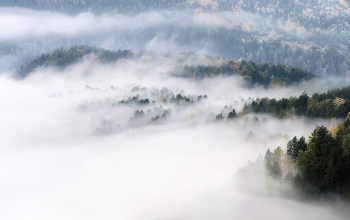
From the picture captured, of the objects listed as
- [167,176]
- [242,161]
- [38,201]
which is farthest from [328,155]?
[38,201]

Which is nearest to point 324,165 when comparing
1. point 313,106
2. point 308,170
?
point 308,170

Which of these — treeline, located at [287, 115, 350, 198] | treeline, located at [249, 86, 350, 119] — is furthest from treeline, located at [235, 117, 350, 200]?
treeline, located at [249, 86, 350, 119]

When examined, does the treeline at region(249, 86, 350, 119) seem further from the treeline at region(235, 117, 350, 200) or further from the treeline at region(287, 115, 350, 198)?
the treeline at region(287, 115, 350, 198)

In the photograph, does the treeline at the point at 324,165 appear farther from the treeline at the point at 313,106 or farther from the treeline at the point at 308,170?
the treeline at the point at 313,106

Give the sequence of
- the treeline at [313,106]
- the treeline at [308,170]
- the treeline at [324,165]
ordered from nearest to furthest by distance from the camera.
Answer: the treeline at [324,165] < the treeline at [308,170] < the treeline at [313,106]

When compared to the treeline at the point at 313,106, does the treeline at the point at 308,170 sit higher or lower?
lower

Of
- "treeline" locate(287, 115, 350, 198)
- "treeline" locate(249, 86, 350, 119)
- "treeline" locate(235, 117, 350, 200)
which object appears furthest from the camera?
"treeline" locate(249, 86, 350, 119)

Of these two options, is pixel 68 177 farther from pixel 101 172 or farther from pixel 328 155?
pixel 328 155

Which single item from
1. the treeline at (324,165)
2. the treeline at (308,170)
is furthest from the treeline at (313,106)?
the treeline at (324,165)

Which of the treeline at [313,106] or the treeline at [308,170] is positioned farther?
the treeline at [313,106]
